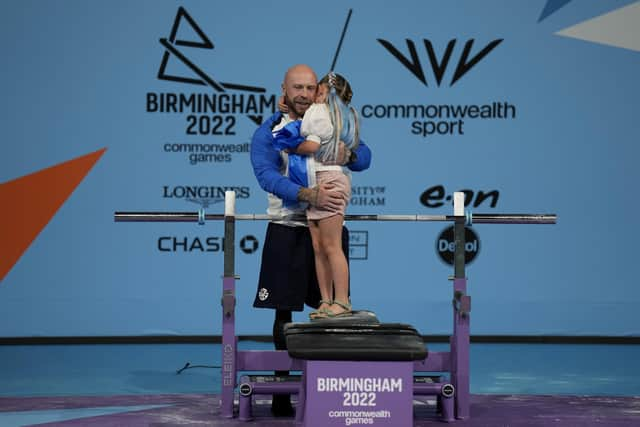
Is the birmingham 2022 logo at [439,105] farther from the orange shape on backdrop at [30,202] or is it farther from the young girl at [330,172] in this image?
the young girl at [330,172]

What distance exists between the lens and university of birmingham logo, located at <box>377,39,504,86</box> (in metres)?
7.27

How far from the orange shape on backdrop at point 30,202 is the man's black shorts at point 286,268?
283 centimetres

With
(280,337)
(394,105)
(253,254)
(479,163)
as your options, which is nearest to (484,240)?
(479,163)

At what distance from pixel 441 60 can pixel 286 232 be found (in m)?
3.05

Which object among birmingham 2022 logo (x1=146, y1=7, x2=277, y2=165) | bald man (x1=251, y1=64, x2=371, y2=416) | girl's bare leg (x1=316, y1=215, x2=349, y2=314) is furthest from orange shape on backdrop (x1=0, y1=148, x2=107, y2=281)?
girl's bare leg (x1=316, y1=215, x2=349, y2=314)

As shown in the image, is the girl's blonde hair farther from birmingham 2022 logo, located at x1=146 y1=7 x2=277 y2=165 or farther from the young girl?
birmingham 2022 logo, located at x1=146 y1=7 x2=277 y2=165

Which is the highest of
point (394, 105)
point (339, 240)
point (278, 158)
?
point (394, 105)

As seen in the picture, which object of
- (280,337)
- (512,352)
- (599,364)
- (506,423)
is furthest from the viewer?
(512,352)

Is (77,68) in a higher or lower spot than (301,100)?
higher

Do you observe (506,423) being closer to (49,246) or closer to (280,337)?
(280,337)

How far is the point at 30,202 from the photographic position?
7043 mm

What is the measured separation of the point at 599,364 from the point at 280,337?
110 inches

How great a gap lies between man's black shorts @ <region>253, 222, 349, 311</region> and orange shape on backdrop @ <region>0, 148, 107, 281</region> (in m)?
2.83

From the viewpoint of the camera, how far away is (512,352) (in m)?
7.05
